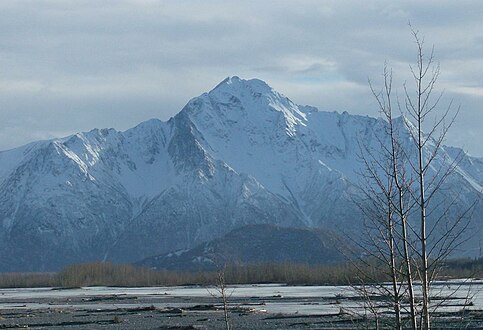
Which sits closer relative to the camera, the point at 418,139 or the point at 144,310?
the point at 418,139

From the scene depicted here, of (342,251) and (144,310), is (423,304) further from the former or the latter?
(144,310)

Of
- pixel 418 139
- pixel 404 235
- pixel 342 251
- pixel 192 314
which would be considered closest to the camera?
pixel 404 235

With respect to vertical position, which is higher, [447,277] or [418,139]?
[418,139]

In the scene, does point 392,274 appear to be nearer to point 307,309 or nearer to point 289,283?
point 307,309

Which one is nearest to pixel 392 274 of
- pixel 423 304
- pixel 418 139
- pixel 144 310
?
pixel 423 304

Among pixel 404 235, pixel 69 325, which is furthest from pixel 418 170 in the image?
pixel 69 325

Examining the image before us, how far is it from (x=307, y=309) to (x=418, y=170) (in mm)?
70957

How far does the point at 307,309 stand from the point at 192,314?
31.6 feet

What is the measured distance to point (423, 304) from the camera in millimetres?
15328

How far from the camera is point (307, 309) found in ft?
283

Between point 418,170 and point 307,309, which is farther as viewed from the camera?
point 307,309

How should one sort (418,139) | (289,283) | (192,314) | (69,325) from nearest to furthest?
(418,139)
(69,325)
(192,314)
(289,283)

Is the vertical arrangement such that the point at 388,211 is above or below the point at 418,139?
below

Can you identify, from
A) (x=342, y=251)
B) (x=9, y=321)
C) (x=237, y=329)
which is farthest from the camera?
(x=9, y=321)
